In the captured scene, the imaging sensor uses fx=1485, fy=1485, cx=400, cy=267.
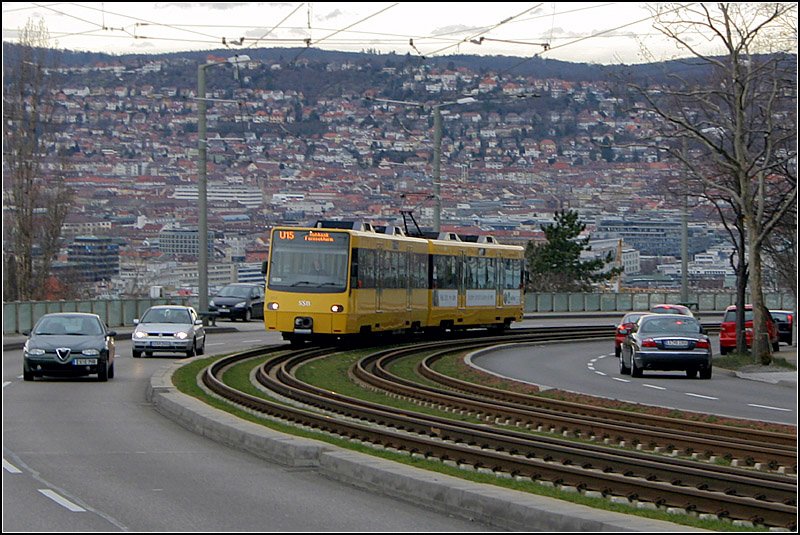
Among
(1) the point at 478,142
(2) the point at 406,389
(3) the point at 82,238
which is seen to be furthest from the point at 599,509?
(1) the point at 478,142

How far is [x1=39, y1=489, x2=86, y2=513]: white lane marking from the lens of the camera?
12344 millimetres

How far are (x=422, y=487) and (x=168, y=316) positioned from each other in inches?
1089

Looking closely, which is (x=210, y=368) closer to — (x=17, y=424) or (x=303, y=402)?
(x=303, y=402)

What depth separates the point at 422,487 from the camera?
13.1 meters

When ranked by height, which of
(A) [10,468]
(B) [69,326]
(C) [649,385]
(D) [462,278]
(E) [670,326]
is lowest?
(C) [649,385]

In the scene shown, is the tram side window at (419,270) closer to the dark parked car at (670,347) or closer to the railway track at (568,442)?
the dark parked car at (670,347)

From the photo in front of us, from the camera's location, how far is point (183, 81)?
181250 mm

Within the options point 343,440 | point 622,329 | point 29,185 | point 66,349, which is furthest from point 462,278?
point 343,440

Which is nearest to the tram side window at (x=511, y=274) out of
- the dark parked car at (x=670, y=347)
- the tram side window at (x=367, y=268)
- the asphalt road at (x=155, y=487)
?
the tram side window at (x=367, y=268)

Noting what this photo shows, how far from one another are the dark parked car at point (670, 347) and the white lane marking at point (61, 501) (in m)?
22.2

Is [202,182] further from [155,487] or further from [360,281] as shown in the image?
[155,487]

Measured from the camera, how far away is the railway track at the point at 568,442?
44.8 ft

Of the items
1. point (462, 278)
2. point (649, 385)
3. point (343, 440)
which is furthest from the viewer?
point (462, 278)

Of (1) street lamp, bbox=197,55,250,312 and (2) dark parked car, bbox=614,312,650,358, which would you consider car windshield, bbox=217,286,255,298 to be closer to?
(1) street lamp, bbox=197,55,250,312
